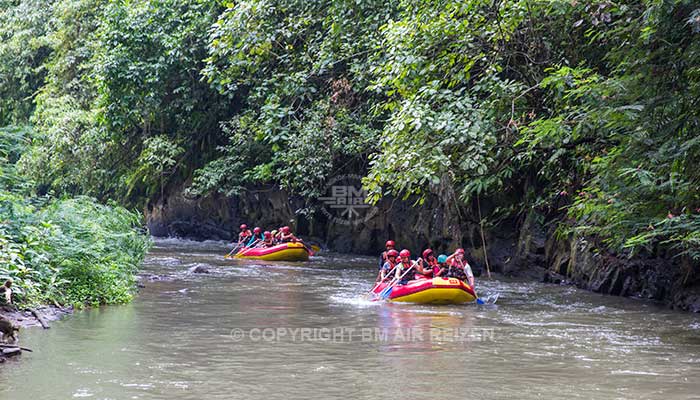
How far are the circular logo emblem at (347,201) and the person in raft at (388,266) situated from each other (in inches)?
331

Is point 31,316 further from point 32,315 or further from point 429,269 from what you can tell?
point 429,269

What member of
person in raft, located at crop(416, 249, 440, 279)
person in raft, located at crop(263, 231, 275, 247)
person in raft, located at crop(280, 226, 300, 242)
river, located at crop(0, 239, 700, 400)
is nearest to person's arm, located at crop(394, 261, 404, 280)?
person in raft, located at crop(416, 249, 440, 279)

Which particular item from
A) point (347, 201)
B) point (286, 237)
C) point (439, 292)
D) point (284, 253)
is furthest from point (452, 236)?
point (439, 292)

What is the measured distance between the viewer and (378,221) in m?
25.3

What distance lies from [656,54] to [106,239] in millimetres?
9010

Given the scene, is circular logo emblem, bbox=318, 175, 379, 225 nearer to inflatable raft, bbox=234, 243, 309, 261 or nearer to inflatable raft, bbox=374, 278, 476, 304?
inflatable raft, bbox=234, 243, 309, 261

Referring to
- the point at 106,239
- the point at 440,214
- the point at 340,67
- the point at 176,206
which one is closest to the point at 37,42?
the point at 176,206

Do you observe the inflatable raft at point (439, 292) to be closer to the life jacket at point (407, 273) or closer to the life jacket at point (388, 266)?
the life jacket at point (407, 273)

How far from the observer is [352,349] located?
372 inches

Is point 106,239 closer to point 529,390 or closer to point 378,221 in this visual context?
point 529,390

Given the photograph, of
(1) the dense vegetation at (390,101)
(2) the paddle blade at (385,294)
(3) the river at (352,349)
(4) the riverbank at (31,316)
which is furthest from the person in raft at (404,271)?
(4) the riverbank at (31,316)

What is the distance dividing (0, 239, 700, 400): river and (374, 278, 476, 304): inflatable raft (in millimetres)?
296

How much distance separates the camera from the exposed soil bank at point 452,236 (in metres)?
15.3

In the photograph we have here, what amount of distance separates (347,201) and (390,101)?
6897 mm
